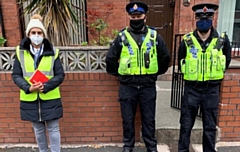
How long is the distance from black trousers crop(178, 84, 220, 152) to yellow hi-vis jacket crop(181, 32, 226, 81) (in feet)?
0.50

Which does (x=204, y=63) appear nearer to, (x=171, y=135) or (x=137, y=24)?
(x=137, y=24)

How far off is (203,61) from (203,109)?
577 mm

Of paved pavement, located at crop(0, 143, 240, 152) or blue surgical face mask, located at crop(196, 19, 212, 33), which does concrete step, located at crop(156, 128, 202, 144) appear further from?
blue surgical face mask, located at crop(196, 19, 212, 33)

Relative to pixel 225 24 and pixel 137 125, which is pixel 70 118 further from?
pixel 225 24

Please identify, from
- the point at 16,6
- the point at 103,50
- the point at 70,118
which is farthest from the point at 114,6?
the point at 70,118

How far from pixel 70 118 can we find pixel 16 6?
3553 mm

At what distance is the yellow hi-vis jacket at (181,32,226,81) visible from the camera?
2543 mm

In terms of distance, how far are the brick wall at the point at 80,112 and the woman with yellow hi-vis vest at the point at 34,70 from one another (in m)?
0.57

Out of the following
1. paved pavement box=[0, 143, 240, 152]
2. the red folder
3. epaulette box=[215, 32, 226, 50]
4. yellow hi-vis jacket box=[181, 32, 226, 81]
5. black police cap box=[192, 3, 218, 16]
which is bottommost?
paved pavement box=[0, 143, 240, 152]

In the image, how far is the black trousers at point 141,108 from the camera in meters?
2.80

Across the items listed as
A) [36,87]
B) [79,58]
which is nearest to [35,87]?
[36,87]

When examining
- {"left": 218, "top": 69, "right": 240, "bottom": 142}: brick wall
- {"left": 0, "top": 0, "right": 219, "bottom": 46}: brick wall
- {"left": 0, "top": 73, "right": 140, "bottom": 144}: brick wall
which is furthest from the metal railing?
{"left": 0, "top": 0, "right": 219, "bottom": 46}: brick wall

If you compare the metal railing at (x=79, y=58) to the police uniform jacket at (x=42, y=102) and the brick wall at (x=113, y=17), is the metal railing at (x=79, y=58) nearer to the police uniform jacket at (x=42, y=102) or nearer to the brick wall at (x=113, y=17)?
the police uniform jacket at (x=42, y=102)

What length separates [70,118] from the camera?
326 centimetres
